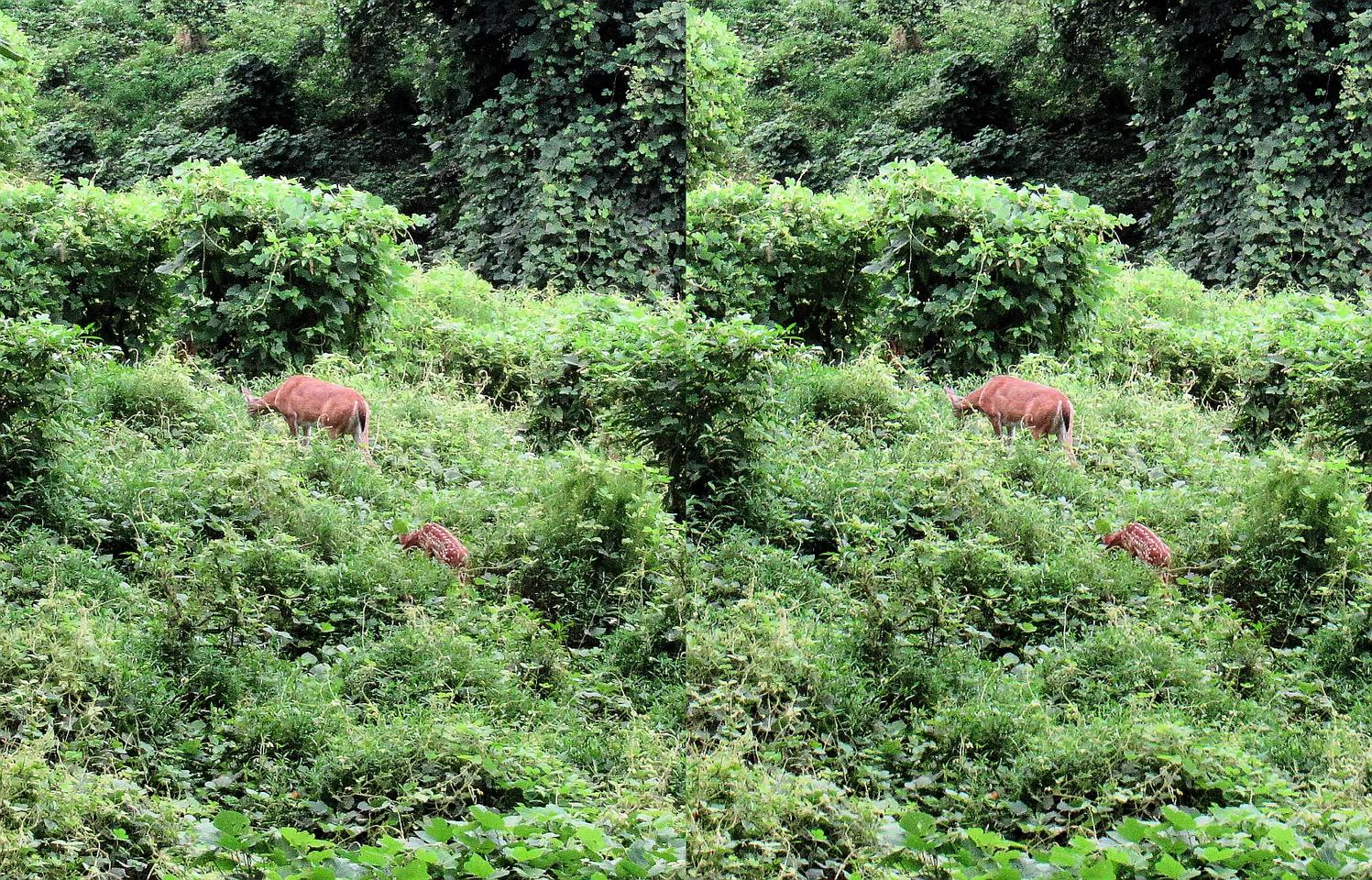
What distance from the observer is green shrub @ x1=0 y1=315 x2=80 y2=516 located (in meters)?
4.28

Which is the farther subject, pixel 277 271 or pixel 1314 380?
pixel 277 271

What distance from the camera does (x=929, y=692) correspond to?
3.49 meters

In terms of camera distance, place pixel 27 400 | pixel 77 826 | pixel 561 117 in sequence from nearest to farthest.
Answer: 1. pixel 77 826
2. pixel 561 117
3. pixel 27 400

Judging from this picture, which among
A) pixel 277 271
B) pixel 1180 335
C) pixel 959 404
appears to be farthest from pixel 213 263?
pixel 1180 335

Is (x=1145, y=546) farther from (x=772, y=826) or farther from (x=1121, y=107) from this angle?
(x=772, y=826)

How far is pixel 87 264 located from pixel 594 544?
9.86ft

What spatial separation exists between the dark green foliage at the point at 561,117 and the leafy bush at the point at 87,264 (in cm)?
183

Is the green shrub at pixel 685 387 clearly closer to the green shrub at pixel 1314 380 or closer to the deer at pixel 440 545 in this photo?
the deer at pixel 440 545

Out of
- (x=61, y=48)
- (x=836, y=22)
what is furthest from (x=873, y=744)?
(x=61, y=48)

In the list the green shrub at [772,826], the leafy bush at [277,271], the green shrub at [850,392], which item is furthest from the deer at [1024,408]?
the leafy bush at [277,271]

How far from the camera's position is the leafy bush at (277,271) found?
495cm

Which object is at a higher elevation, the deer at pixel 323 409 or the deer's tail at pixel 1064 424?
the deer's tail at pixel 1064 424

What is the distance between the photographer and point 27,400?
4.34 m

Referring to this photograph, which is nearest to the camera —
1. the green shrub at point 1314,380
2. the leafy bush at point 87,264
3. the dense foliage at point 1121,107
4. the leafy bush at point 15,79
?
the dense foliage at point 1121,107
